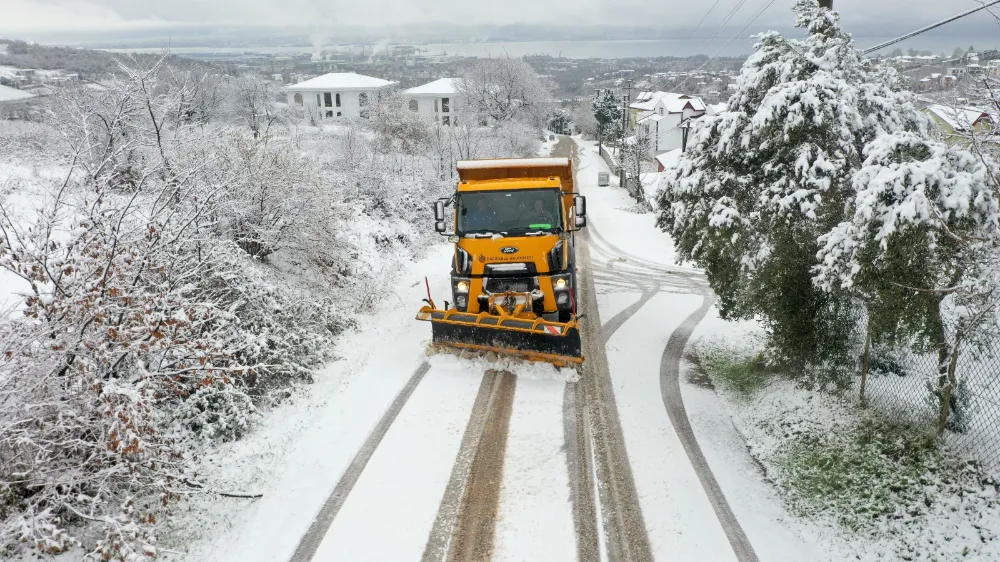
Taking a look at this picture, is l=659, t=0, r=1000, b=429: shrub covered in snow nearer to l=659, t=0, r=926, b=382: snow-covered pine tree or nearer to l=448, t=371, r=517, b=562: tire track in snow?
l=659, t=0, r=926, b=382: snow-covered pine tree

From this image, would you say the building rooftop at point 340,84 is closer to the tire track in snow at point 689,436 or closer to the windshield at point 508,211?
the tire track in snow at point 689,436

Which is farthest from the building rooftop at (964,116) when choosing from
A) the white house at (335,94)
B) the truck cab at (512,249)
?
the white house at (335,94)

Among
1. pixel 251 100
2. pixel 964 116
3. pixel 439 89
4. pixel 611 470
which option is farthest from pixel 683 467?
pixel 439 89

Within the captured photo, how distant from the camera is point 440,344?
11.2 meters

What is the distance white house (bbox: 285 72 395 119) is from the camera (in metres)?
71.5

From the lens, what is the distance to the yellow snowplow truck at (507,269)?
10664mm

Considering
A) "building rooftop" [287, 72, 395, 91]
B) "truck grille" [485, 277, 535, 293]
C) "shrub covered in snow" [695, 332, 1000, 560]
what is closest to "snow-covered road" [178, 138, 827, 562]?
"shrub covered in snow" [695, 332, 1000, 560]

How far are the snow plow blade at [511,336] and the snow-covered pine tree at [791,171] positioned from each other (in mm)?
2844

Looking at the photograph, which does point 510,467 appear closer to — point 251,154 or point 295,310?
point 295,310

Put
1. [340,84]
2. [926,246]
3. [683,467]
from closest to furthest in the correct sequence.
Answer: [926,246], [683,467], [340,84]

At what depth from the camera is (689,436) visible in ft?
28.6

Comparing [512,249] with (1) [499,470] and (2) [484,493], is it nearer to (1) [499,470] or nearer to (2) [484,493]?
(1) [499,470]

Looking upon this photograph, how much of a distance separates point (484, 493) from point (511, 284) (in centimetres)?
486

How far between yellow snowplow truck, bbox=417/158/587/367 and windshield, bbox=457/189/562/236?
17mm
